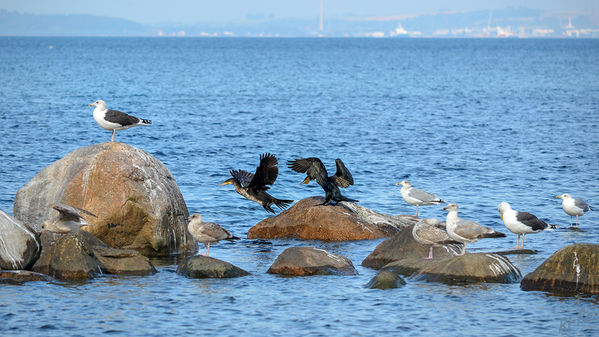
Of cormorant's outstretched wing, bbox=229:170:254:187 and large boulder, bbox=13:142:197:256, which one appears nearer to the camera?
large boulder, bbox=13:142:197:256

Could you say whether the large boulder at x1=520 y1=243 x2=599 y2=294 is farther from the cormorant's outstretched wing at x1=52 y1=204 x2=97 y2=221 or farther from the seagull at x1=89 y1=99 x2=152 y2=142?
the seagull at x1=89 y1=99 x2=152 y2=142

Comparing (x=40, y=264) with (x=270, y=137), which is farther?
(x=270, y=137)

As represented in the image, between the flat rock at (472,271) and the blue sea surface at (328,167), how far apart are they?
24cm

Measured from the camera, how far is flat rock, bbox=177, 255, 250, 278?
1365cm

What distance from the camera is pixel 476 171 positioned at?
27.7 m

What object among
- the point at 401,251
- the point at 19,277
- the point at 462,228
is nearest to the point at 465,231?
the point at 462,228

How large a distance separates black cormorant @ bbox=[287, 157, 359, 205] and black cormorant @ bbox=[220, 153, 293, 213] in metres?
0.43

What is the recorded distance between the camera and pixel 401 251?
1496 centimetres

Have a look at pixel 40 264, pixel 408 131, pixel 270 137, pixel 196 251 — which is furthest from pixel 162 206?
pixel 408 131

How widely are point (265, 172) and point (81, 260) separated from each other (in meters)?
5.34

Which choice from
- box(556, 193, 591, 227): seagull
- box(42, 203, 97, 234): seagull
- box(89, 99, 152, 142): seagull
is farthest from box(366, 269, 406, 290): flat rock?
box(556, 193, 591, 227): seagull

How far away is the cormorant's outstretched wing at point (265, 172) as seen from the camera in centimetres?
1752

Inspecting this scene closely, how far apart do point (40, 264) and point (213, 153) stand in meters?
19.3

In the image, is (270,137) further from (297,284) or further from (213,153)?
(297,284)
